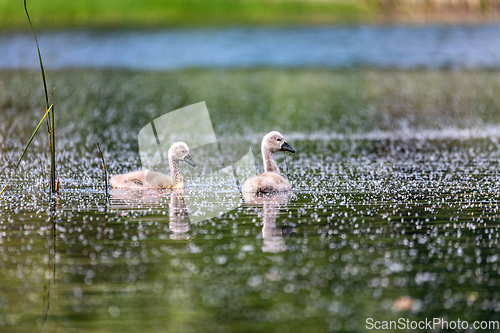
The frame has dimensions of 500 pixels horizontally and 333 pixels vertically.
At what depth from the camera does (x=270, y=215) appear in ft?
31.7

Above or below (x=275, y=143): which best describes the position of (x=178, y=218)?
below

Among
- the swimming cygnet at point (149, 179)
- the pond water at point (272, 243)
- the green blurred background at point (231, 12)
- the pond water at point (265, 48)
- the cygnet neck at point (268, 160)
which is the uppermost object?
the green blurred background at point (231, 12)

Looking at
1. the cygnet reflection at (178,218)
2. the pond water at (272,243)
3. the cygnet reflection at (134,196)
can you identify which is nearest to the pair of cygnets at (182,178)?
the cygnet reflection at (134,196)

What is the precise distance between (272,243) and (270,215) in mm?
1480

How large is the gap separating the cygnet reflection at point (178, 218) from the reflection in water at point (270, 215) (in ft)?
2.66

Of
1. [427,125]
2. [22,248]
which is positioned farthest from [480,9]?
[22,248]

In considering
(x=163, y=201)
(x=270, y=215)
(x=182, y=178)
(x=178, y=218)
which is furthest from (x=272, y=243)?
(x=182, y=178)

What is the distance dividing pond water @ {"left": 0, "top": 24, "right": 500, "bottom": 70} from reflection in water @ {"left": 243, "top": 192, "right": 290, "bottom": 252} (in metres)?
26.4

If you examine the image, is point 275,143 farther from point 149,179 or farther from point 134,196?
point 134,196

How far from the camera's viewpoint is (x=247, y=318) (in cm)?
611

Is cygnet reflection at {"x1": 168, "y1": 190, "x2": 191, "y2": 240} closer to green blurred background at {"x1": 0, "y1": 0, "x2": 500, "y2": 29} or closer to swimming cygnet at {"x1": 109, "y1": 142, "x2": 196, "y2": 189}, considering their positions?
swimming cygnet at {"x1": 109, "y1": 142, "x2": 196, "y2": 189}

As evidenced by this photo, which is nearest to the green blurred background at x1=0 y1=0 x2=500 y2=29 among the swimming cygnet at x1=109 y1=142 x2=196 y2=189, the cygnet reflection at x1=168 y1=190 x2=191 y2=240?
the swimming cygnet at x1=109 y1=142 x2=196 y2=189

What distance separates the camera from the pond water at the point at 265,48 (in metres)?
38.3

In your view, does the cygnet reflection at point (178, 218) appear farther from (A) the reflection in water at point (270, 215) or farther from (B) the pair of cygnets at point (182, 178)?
(A) the reflection in water at point (270, 215)
